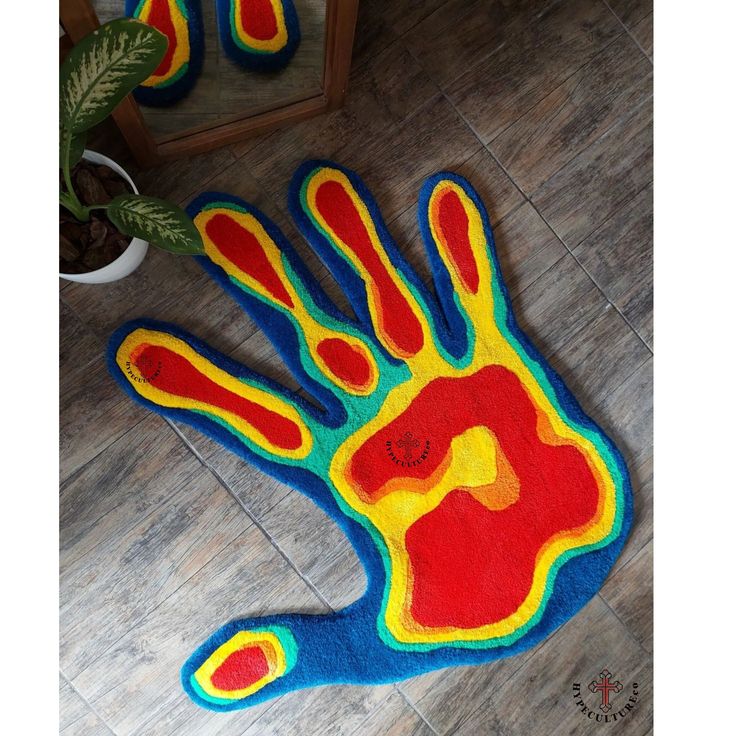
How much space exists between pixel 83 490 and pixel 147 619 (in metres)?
0.27

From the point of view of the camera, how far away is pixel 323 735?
1.33 m

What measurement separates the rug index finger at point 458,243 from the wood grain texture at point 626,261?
0.21 m

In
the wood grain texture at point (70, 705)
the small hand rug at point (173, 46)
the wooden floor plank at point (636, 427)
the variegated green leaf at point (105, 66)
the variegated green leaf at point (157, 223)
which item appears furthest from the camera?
the wooden floor plank at point (636, 427)

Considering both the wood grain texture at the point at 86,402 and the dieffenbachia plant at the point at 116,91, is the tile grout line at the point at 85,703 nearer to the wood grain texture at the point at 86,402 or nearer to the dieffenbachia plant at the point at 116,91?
the wood grain texture at the point at 86,402

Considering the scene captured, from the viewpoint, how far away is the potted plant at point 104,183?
35.8 inches

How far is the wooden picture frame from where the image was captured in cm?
118

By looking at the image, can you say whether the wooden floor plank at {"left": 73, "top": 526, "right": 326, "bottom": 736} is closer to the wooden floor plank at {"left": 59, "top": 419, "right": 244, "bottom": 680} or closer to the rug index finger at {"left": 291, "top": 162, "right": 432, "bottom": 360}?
the wooden floor plank at {"left": 59, "top": 419, "right": 244, "bottom": 680}

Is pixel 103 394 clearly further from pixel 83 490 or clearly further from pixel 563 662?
pixel 563 662

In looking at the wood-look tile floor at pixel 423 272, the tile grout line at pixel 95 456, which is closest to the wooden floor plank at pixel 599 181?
the wood-look tile floor at pixel 423 272

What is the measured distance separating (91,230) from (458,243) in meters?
0.70

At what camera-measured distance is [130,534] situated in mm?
1334

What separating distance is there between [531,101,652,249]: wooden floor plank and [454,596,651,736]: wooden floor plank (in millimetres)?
764

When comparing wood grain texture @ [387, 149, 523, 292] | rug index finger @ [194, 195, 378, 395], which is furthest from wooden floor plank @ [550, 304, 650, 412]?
rug index finger @ [194, 195, 378, 395]

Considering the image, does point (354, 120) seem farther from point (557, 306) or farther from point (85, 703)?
point (85, 703)
